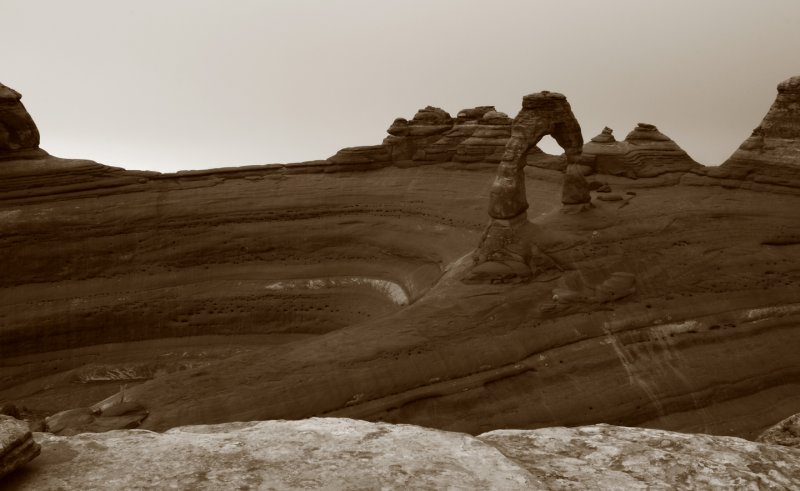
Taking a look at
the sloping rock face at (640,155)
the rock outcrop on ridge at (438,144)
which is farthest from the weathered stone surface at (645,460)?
the rock outcrop on ridge at (438,144)

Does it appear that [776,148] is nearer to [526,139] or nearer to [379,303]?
[526,139]

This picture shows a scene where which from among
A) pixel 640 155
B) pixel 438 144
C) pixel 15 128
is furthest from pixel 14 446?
pixel 438 144

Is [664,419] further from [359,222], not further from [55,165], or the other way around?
[55,165]

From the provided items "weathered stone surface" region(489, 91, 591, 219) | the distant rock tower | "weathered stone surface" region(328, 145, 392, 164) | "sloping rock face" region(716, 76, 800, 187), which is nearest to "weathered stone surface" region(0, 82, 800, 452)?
the distant rock tower

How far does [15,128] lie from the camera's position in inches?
947

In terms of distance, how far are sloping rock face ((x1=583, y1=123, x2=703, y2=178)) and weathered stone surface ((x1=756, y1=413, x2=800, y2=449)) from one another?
18016 mm

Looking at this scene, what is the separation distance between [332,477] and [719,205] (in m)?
17.8

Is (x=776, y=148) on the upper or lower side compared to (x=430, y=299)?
upper

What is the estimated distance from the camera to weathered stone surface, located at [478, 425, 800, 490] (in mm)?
5348

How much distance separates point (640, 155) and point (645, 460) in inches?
793

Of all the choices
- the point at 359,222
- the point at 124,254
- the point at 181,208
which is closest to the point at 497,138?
the point at 359,222

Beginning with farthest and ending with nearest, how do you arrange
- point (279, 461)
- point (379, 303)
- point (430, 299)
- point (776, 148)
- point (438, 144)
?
point (438, 144)
point (379, 303)
point (776, 148)
point (430, 299)
point (279, 461)

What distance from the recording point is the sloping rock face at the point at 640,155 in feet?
79.3

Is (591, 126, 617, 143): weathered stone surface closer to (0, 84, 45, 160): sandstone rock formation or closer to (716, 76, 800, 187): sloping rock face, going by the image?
(716, 76, 800, 187): sloping rock face
